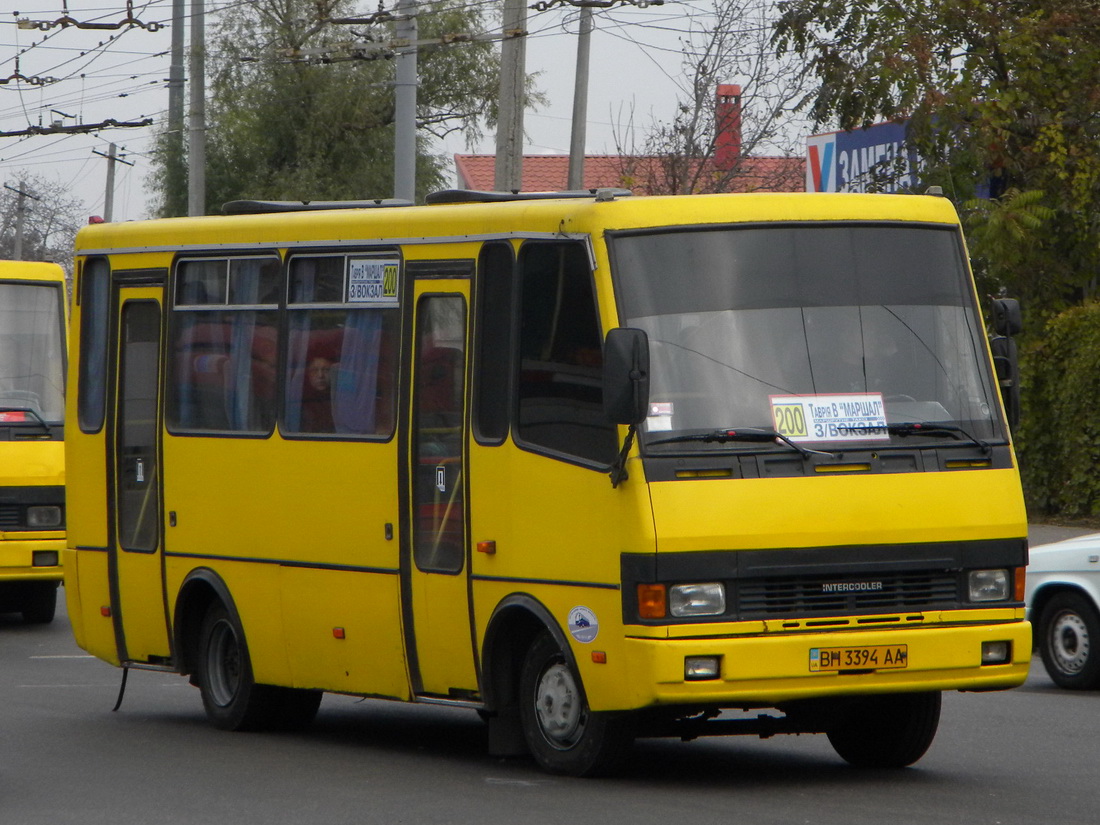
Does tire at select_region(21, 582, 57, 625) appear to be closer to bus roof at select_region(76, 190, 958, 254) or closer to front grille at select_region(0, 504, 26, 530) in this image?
front grille at select_region(0, 504, 26, 530)

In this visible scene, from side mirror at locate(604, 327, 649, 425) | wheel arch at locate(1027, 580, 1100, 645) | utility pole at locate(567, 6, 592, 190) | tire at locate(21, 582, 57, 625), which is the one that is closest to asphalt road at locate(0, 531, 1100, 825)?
wheel arch at locate(1027, 580, 1100, 645)

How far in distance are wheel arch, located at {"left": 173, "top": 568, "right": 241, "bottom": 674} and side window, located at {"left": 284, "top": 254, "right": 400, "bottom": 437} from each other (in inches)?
48.9

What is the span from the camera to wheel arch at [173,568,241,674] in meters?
11.7

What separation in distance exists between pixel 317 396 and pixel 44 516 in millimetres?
7218

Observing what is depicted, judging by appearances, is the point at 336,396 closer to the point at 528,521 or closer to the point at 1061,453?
the point at 528,521

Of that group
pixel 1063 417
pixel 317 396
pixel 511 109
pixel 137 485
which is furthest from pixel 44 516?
pixel 1063 417

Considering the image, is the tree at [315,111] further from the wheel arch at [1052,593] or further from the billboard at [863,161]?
the wheel arch at [1052,593]

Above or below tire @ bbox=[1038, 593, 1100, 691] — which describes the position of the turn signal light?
above

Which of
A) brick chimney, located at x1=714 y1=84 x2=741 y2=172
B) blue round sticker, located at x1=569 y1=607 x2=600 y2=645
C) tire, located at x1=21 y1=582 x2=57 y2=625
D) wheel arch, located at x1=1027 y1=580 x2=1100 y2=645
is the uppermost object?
brick chimney, located at x1=714 y1=84 x2=741 y2=172

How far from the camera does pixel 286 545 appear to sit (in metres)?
10.9

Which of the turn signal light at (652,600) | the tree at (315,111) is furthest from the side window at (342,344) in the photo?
the tree at (315,111)

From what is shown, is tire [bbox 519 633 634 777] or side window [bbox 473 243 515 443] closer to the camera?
tire [bbox 519 633 634 777]

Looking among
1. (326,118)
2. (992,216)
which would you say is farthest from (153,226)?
(326,118)

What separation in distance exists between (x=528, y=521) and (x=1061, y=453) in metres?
15.6
